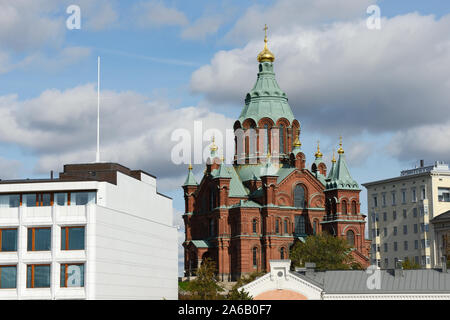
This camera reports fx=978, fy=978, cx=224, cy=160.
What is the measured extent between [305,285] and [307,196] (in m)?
56.7

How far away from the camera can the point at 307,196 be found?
450 ft

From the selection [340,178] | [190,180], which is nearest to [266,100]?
[190,180]

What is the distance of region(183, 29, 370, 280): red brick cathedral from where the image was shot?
431 feet

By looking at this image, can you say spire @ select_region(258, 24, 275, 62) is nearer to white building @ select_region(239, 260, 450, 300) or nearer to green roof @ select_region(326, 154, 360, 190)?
green roof @ select_region(326, 154, 360, 190)

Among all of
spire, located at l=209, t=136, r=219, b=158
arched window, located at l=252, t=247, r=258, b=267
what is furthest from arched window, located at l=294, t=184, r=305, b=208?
spire, located at l=209, t=136, r=219, b=158

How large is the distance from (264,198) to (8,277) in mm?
66156

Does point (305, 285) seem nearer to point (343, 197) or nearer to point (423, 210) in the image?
point (343, 197)

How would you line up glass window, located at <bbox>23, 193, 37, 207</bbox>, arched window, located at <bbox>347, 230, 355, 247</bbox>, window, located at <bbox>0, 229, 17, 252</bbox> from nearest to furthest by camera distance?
window, located at <bbox>0, 229, 17, 252</bbox>
glass window, located at <bbox>23, 193, 37, 207</bbox>
arched window, located at <bbox>347, 230, 355, 247</bbox>

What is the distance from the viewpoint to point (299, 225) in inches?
5344

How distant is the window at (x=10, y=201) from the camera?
238 feet

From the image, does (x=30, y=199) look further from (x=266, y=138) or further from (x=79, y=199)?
(x=266, y=138)

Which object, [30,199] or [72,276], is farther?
[30,199]

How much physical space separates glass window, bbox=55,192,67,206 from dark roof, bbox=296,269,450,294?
72.1 feet

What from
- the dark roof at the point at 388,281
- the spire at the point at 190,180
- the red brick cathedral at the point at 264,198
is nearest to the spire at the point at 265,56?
the red brick cathedral at the point at 264,198
